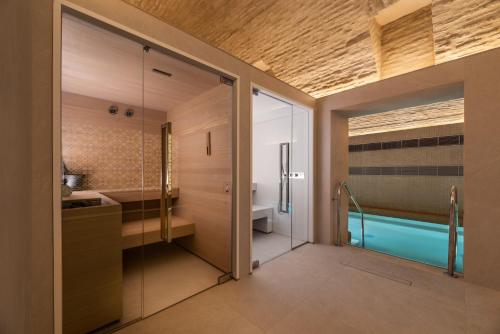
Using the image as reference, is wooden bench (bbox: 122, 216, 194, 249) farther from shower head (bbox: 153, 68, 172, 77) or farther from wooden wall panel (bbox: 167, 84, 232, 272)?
shower head (bbox: 153, 68, 172, 77)

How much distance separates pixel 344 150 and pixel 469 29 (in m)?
2.16

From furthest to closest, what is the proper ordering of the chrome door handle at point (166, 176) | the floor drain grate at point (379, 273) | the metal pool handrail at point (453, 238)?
the metal pool handrail at point (453, 238), the floor drain grate at point (379, 273), the chrome door handle at point (166, 176)

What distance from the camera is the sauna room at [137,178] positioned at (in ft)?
5.05

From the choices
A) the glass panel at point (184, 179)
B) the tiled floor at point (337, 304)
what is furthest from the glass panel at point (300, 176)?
the glass panel at point (184, 179)

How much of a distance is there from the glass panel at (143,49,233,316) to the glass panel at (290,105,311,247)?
1.72 m

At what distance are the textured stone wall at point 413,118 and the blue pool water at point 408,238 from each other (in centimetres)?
294

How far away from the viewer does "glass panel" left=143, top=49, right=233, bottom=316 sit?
7.04 ft

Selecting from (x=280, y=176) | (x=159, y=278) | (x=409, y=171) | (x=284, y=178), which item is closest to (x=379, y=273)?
(x=284, y=178)

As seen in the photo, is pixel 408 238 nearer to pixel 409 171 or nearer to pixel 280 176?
pixel 409 171

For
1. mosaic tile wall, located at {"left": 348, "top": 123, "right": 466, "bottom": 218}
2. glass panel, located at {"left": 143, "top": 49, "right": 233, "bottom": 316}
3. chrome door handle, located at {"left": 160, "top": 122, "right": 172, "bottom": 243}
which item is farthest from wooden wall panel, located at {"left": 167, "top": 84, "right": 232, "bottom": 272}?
mosaic tile wall, located at {"left": 348, "top": 123, "right": 466, "bottom": 218}

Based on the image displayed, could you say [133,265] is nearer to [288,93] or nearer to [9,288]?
[9,288]

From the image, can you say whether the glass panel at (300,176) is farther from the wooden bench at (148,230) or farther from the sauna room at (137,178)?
the wooden bench at (148,230)

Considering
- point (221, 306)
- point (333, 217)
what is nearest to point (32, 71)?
point (221, 306)

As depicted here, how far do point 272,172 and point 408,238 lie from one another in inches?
145
